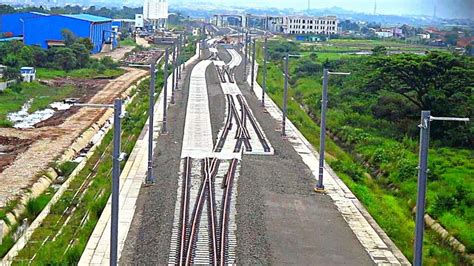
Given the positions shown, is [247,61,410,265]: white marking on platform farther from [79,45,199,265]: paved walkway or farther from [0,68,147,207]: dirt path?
[0,68,147,207]: dirt path

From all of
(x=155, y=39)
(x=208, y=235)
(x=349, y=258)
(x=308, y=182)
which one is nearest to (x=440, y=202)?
(x=308, y=182)

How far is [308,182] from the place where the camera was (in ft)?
35.1

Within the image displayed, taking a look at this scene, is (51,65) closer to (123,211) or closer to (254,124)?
(254,124)

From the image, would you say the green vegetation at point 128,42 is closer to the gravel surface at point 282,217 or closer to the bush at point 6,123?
the bush at point 6,123

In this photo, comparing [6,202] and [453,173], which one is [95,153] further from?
[453,173]

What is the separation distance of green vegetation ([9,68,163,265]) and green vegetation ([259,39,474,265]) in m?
3.37

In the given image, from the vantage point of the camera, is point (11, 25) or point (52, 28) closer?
point (52, 28)

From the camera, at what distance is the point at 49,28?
36.1 metres

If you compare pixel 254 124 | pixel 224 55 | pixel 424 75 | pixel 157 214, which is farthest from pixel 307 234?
pixel 224 55

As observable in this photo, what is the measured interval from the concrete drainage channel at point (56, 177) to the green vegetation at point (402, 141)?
4.17 metres

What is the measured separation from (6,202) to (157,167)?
2.26 metres

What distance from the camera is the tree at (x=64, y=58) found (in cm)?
3120

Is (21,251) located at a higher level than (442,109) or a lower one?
lower

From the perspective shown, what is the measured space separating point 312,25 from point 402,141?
4505 cm
